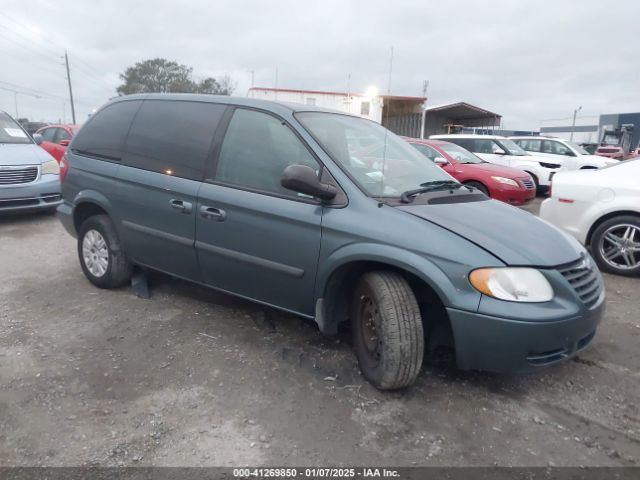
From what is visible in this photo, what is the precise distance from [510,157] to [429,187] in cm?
963

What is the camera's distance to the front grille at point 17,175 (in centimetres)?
634

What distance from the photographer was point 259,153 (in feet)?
10.2

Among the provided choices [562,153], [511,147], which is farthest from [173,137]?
[562,153]

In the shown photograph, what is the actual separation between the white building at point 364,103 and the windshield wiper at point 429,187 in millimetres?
14688

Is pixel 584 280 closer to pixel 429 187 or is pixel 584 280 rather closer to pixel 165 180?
pixel 429 187

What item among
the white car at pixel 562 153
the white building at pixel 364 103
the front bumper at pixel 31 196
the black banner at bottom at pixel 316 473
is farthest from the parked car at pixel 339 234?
the white building at pixel 364 103

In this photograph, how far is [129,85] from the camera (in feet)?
156

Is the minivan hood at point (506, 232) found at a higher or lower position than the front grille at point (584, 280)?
higher

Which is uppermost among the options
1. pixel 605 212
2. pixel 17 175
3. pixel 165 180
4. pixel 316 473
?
pixel 165 180

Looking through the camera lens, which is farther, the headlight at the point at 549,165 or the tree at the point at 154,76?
the tree at the point at 154,76

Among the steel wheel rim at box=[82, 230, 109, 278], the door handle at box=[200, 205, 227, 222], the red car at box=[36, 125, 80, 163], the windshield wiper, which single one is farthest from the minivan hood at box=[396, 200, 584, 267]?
the red car at box=[36, 125, 80, 163]

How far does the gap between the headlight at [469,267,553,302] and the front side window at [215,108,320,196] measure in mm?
1180

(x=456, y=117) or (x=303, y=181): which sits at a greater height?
(x=456, y=117)

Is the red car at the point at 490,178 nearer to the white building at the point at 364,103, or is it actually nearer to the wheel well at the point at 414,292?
the wheel well at the point at 414,292
